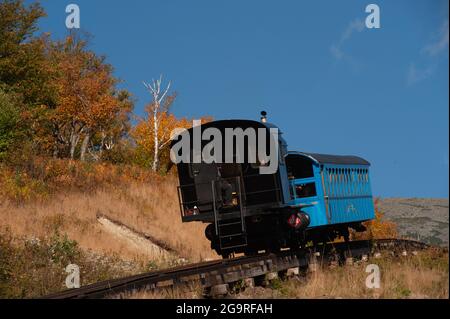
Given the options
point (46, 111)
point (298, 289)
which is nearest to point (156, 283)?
point (298, 289)

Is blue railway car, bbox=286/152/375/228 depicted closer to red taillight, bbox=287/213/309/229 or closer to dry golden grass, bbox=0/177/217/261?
red taillight, bbox=287/213/309/229

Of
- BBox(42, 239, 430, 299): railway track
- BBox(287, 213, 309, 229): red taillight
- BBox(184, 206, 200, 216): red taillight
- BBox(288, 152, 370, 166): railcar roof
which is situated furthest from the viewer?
BBox(288, 152, 370, 166): railcar roof

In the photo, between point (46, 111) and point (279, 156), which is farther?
point (46, 111)

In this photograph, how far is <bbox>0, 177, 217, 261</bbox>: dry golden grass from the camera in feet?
73.6

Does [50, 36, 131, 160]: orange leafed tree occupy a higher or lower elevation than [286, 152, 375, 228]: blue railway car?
higher

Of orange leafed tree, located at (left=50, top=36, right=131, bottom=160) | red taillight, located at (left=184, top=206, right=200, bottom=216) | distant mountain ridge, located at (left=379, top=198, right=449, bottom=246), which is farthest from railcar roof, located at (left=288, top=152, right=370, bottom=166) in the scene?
orange leafed tree, located at (left=50, top=36, right=131, bottom=160)

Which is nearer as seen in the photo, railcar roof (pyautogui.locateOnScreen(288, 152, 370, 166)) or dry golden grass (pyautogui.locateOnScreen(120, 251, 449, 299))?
dry golden grass (pyautogui.locateOnScreen(120, 251, 449, 299))

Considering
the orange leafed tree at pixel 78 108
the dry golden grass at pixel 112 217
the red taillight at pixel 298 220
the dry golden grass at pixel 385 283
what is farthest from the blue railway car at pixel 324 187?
the orange leafed tree at pixel 78 108

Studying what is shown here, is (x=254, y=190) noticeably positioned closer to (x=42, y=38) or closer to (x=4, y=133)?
(x=4, y=133)

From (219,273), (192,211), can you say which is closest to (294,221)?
(192,211)

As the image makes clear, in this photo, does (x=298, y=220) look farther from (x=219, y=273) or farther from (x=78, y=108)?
(x=78, y=108)

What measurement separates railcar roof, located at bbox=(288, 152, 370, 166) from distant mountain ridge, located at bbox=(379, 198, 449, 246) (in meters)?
10.6

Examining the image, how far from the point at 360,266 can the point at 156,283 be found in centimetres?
498
